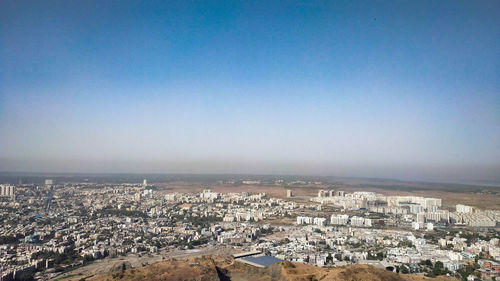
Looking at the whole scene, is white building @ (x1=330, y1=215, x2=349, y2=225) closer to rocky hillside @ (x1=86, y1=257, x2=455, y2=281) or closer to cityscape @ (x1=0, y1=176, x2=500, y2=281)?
cityscape @ (x1=0, y1=176, x2=500, y2=281)

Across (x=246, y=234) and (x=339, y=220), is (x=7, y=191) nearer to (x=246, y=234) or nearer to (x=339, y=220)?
(x=246, y=234)

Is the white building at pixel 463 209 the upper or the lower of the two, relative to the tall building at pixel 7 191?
lower

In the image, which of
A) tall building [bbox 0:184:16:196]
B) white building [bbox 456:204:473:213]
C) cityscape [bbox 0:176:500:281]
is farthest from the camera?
tall building [bbox 0:184:16:196]

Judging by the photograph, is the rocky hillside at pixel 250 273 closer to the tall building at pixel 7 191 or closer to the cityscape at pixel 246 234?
the cityscape at pixel 246 234

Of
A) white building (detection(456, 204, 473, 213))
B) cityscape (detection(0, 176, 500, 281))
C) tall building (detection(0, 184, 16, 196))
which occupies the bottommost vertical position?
cityscape (detection(0, 176, 500, 281))

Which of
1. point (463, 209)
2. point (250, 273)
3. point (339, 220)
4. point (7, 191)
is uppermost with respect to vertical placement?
point (7, 191)

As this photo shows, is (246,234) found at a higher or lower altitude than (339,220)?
lower

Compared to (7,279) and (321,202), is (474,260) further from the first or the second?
(321,202)

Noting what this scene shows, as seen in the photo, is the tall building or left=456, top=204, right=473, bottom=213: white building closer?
left=456, top=204, right=473, bottom=213: white building

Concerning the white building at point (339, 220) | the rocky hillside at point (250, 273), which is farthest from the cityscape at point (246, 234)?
the rocky hillside at point (250, 273)

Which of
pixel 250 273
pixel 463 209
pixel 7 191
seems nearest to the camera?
pixel 250 273

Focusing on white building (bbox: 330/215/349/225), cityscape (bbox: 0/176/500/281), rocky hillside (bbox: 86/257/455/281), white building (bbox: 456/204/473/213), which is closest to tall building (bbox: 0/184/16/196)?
cityscape (bbox: 0/176/500/281)

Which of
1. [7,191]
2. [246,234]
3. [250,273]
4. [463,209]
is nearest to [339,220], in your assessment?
[246,234]

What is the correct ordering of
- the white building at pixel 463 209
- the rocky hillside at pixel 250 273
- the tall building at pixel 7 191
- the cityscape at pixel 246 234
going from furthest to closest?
the tall building at pixel 7 191, the white building at pixel 463 209, the cityscape at pixel 246 234, the rocky hillside at pixel 250 273
